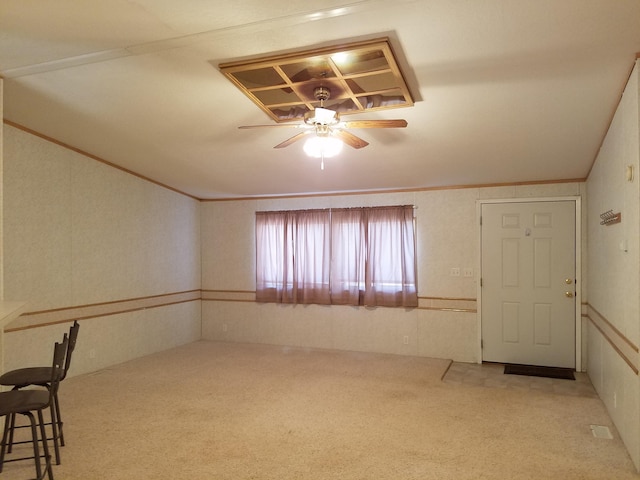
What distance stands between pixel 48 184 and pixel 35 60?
6.55 feet

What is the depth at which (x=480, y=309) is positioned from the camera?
5695 millimetres

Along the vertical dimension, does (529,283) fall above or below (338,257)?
below

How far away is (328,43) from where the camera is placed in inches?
111

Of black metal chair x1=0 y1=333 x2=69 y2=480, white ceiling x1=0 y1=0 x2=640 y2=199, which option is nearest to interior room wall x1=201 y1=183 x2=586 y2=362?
white ceiling x1=0 y1=0 x2=640 y2=199

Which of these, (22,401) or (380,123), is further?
(380,123)

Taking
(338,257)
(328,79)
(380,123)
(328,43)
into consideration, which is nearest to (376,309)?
(338,257)

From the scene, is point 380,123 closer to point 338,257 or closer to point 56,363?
point 56,363

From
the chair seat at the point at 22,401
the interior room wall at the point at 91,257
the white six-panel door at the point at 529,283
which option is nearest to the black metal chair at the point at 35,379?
the chair seat at the point at 22,401

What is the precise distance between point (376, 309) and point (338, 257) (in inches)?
35.4

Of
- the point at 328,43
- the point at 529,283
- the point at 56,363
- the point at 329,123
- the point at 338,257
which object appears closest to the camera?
the point at 56,363

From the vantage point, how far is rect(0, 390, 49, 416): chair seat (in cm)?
244

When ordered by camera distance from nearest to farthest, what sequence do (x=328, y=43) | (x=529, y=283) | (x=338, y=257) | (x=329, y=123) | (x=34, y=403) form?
(x=34, y=403), (x=328, y=43), (x=329, y=123), (x=529, y=283), (x=338, y=257)

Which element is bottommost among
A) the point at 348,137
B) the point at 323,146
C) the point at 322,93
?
the point at 323,146

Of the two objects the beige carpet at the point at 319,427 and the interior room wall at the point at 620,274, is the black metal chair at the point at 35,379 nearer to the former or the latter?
the beige carpet at the point at 319,427
